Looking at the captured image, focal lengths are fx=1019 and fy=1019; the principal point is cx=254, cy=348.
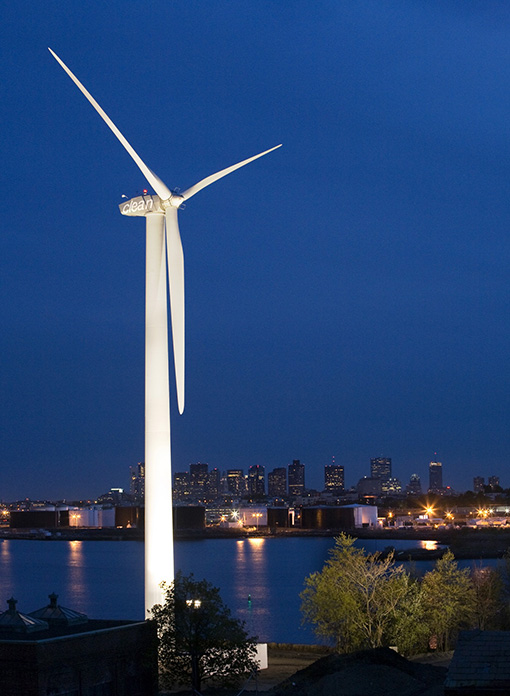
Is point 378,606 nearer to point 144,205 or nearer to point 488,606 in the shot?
point 488,606

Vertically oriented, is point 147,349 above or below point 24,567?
above

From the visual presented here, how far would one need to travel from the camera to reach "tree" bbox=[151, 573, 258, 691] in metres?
27.0

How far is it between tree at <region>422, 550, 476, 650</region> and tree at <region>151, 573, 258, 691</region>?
12027mm

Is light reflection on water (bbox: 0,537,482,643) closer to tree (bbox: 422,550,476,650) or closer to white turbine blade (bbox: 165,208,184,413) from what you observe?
tree (bbox: 422,550,476,650)

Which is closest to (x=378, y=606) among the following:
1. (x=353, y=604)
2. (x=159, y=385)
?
(x=353, y=604)

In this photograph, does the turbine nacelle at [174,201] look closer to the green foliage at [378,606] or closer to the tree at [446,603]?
the green foliage at [378,606]

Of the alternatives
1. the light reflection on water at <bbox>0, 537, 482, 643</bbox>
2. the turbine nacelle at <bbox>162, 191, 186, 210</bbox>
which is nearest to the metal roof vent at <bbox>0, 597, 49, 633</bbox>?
the turbine nacelle at <bbox>162, 191, 186, 210</bbox>

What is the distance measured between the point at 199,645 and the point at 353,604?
9334 mm

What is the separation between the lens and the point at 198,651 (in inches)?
1066

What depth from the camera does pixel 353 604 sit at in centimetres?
3497

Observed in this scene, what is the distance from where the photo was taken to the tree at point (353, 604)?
35125mm

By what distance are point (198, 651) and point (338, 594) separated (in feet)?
30.9

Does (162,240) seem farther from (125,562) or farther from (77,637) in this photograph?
(125,562)

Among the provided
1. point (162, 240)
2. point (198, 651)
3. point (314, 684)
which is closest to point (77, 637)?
point (198, 651)
